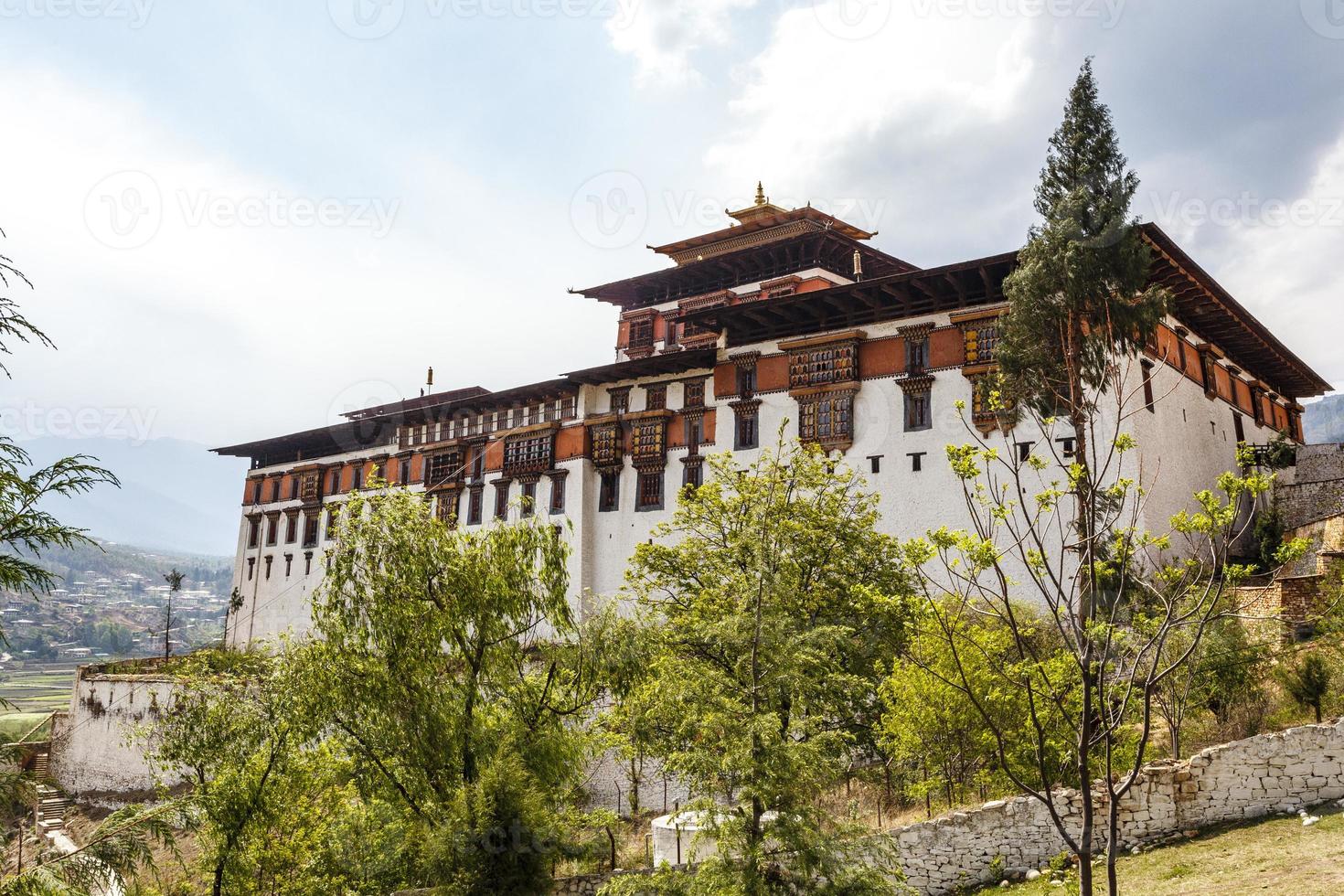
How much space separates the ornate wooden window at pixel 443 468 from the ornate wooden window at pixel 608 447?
9499mm

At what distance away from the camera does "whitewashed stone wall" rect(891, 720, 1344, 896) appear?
1514 centimetres

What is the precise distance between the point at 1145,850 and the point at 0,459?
16670 mm

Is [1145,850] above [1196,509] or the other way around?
the other way around

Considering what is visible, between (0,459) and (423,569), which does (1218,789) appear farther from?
(0,459)

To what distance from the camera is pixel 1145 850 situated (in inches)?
599

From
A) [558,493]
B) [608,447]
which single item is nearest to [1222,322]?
[608,447]

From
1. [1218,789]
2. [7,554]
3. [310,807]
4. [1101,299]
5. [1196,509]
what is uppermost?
[1101,299]

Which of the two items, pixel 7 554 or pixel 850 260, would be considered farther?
pixel 850 260

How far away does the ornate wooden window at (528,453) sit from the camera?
144 ft

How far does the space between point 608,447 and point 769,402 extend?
8.23m

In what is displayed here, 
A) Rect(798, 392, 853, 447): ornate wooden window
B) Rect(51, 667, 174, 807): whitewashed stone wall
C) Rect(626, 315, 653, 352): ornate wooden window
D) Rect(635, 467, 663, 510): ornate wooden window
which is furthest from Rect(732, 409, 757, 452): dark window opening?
Rect(51, 667, 174, 807): whitewashed stone wall

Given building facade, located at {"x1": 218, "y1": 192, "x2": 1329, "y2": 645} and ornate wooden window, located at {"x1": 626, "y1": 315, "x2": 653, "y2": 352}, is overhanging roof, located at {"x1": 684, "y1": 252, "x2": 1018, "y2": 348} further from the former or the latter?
ornate wooden window, located at {"x1": 626, "y1": 315, "x2": 653, "y2": 352}

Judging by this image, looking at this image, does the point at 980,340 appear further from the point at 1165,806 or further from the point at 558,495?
the point at 558,495

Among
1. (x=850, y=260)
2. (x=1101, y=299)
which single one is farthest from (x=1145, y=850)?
(x=850, y=260)
